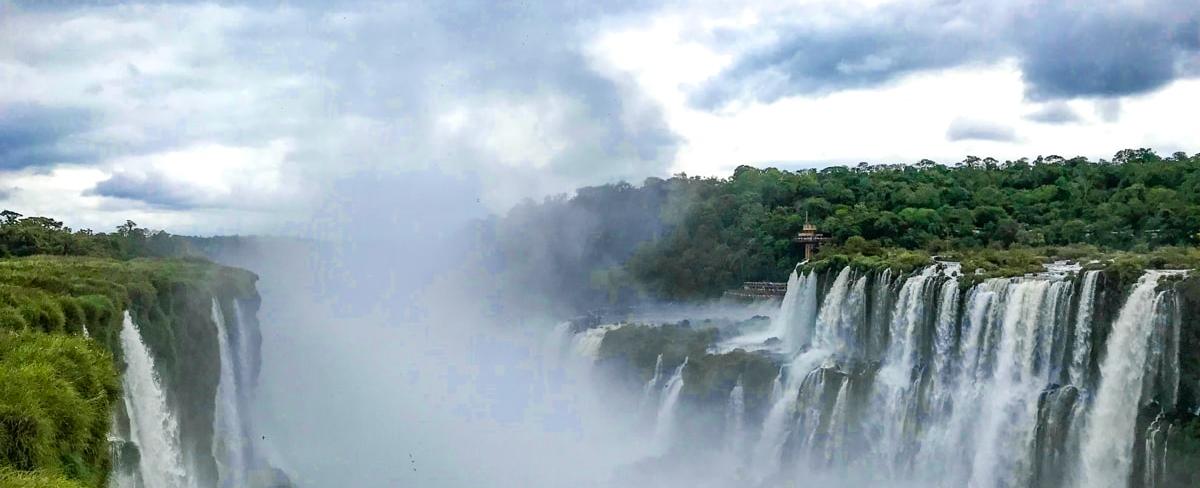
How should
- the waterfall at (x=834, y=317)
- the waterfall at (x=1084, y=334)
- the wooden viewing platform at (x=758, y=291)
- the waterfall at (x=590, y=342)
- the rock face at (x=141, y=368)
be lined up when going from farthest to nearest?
the wooden viewing platform at (x=758, y=291)
the waterfall at (x=590, y=342)
the waterfall at (x=834, y=317)
the waterfall at (x=1084, y=334)
the rock face at (x=141, y=368)

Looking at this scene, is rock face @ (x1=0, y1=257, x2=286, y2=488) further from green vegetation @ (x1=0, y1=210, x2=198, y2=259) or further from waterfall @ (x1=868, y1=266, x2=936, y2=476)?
waterfall @ (x1=868, y1=266, x2=936, y2=476)

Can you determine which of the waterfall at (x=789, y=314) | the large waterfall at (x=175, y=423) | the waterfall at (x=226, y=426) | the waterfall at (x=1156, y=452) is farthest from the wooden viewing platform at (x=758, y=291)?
the waterfall at (x=1156, y=452)

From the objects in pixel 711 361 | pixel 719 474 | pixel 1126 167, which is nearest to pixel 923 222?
pixel 1126 167

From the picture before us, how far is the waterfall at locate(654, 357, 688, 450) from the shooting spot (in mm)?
32969

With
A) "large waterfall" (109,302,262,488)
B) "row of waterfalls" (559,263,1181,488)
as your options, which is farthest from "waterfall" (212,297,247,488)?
"row of waterfalls" (559,263,1181,488)

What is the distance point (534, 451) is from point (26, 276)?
2021cm

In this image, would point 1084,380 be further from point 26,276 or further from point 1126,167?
point 1126,167

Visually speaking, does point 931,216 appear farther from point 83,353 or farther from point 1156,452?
point 83,353

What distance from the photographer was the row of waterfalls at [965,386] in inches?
723

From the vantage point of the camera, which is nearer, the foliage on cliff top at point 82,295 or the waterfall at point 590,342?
the foliage on cliff top at point 82,295

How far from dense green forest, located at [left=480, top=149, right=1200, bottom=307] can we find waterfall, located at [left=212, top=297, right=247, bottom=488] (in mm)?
24003

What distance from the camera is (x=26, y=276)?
1720 cm

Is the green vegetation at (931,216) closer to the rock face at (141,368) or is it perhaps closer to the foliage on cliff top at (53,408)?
the rock face at (141,368)

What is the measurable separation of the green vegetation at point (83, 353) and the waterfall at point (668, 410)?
14492 millimetres
